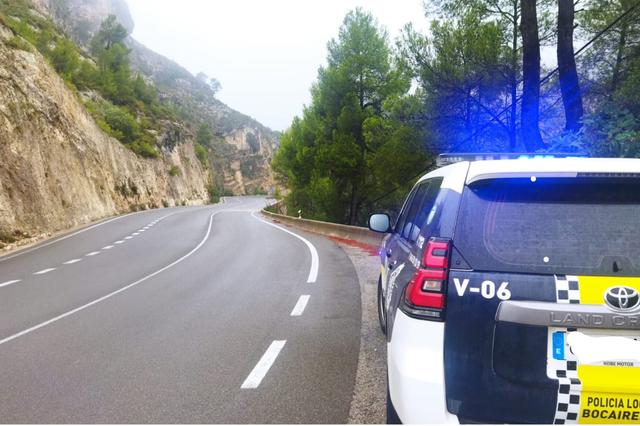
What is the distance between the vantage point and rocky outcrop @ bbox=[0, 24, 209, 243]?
67.9 ft

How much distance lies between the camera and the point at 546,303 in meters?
2.14

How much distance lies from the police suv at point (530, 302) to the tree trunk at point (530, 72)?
31.8 feet

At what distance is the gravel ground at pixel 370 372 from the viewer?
358cm

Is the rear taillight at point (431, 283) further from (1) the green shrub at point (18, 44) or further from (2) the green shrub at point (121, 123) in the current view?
(2) the green shrub at point (121, 123)

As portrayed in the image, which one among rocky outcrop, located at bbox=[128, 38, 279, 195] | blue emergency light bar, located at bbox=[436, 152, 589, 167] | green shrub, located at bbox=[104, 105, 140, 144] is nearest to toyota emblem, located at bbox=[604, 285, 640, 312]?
blue emergency light bar, located at bbox=[436, 152, 589, 167]

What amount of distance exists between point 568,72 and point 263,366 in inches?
353

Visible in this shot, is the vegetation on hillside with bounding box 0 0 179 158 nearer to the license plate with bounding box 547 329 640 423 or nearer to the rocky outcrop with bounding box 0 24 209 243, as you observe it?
the rocky outcrop with bounding box 0 24 209 243

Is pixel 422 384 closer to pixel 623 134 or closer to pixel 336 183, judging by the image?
pixel 623 134

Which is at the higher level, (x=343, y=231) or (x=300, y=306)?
(x=300, y=306)

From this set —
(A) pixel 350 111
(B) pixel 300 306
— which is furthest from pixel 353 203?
(B) pixel 300 306

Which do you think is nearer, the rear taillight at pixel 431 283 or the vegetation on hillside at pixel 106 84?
the rear taillight at pixel 431 283

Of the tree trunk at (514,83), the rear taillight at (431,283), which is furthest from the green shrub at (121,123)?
the rear taillight at (431,283)

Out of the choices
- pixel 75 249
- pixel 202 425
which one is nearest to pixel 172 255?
pixel 75 249

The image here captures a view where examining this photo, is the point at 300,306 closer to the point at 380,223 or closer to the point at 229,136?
the point at 380,223
